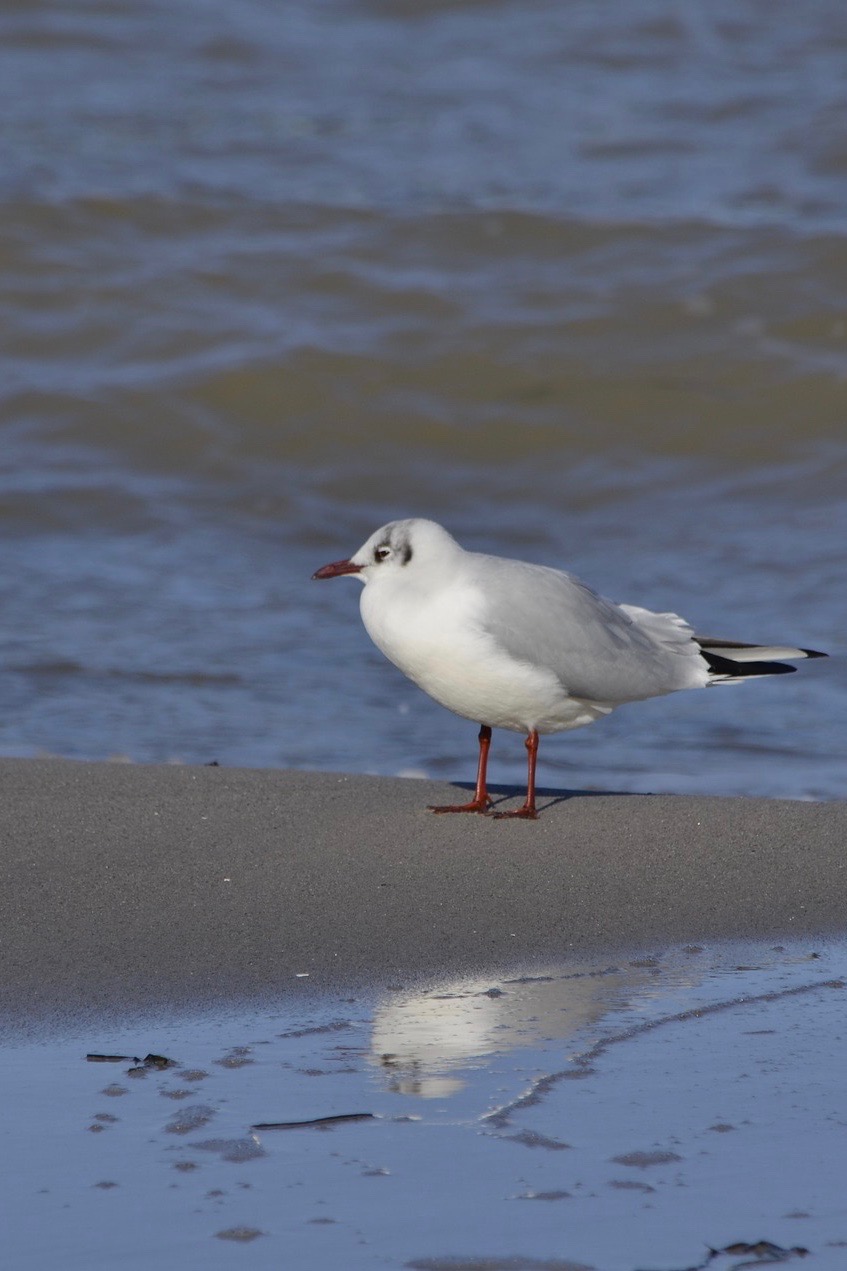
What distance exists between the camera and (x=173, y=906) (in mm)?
3520

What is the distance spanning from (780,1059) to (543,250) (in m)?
8.86

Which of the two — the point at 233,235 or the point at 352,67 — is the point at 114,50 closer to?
the point at 352,67

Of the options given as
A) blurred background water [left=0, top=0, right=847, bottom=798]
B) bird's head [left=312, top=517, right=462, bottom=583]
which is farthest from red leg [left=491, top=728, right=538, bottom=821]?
blurred background water [left=0, top=0, right=847, bottom=798]

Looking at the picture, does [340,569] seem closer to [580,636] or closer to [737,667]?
[580,636]

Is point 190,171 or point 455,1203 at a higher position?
point 190,171

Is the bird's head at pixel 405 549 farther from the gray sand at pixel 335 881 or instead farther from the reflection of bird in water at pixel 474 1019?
the reflection of bird in water at pixel 474 1019

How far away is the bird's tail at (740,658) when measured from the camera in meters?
4.68

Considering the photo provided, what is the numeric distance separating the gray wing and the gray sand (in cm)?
33

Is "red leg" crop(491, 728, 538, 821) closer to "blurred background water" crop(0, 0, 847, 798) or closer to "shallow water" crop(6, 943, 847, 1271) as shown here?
"blurred background water" crop(0, 0, 847, 798)

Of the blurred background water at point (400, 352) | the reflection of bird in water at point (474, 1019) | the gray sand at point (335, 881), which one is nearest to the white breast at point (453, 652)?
the gray sand at point (335, 881)

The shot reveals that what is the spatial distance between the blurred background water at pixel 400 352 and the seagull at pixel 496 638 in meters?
0.74

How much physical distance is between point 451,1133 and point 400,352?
8.01m

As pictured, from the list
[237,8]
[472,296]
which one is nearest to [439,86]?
[237,8]

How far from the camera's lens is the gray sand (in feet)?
10.5
